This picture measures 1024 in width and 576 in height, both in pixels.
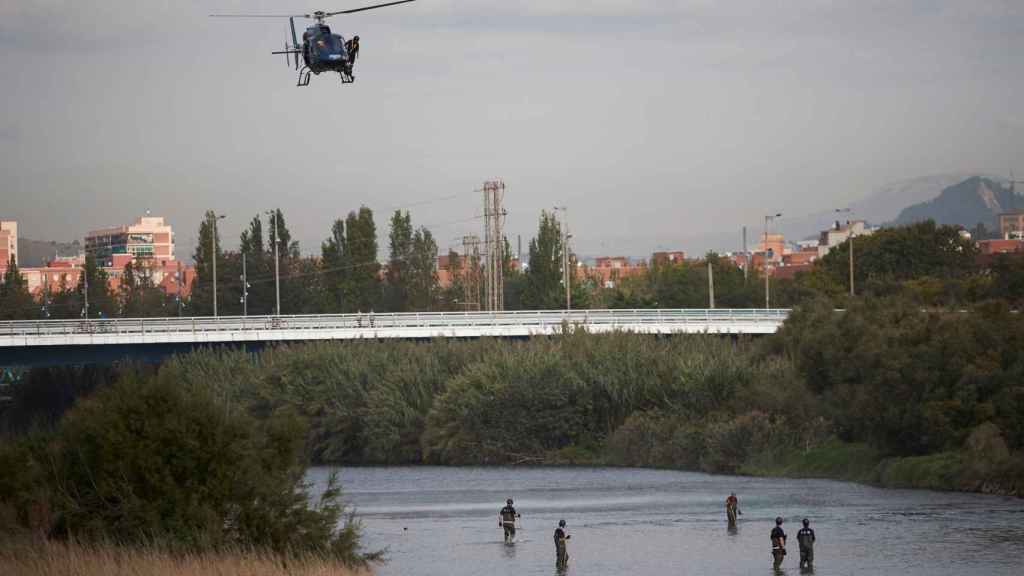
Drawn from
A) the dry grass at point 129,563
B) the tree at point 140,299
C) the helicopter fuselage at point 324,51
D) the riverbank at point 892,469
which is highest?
the helicopter fuselage at point 324,51

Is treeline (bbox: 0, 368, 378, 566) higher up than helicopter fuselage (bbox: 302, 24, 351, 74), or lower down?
lower down

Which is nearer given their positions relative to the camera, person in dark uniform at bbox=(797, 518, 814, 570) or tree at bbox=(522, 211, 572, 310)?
person in dark uniform at bbox=(797, 518, 814, 570)

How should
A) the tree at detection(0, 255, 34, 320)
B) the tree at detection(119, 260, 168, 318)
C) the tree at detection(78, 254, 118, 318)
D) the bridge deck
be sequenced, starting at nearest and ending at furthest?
the bridge deck, the tree at detection(0, 255, 34, 320), the tree at detection(78, 254, 118, 318), the tree at detection(119, 260, 168, 318)

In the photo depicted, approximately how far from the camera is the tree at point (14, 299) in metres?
136

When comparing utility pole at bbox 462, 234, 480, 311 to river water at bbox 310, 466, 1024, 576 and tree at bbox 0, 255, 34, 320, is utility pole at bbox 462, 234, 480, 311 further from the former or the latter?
river water at bbox 310, 466, 1024, 576

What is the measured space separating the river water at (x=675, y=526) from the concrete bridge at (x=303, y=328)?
20462 mm

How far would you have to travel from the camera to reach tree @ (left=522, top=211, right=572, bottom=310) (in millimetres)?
130000

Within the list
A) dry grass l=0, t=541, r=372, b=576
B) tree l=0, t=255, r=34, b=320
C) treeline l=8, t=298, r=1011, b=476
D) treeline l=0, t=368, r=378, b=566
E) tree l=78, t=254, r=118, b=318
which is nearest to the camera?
dry grass l=0, t=541, r=372, b=576

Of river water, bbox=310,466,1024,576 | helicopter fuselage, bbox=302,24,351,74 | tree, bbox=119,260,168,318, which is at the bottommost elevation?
river water, bbox=310,466,1024,576

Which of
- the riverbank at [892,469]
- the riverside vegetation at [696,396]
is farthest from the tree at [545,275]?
the riverbank at [892,469]

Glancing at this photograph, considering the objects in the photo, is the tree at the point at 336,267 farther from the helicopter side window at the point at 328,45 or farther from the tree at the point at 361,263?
the helicopter side window at the point at 328,45

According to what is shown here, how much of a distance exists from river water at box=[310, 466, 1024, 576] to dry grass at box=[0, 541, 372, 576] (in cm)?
954

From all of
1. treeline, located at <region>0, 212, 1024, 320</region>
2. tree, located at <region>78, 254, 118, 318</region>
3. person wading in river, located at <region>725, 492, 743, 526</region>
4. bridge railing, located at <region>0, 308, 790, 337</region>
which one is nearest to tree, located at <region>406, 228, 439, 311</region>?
treeline, located at <region>0, 212, 1024, 320</region>

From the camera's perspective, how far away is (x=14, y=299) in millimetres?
139000
